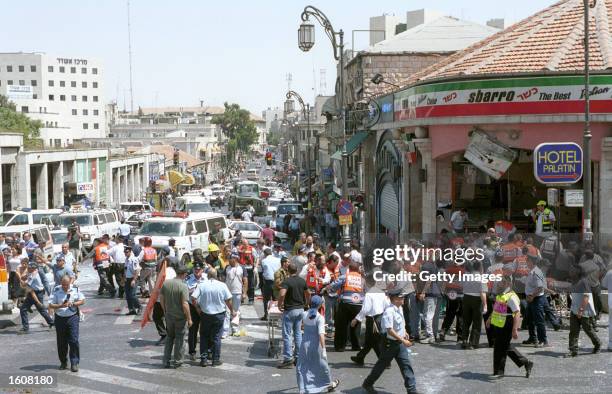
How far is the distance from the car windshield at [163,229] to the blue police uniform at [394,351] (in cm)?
1682

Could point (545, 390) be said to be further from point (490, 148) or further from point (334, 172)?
point (334, 172)

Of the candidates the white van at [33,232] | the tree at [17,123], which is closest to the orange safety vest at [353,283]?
the white van at [33,232]

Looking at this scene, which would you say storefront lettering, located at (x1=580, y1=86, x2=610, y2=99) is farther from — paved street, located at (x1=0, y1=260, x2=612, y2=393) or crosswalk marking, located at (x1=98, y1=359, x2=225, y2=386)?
crosswalk marking, located at (x1=98, y1=359, x2=225, y2=386)

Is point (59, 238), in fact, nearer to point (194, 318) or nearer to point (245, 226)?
point (245, 226)

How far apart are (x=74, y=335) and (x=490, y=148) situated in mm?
13944

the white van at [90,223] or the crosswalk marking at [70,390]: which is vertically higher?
the white van at [90,223]

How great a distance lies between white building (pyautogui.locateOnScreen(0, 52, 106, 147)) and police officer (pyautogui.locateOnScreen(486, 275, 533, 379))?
4657 inches

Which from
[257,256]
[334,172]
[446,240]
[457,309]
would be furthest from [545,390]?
[334,172]

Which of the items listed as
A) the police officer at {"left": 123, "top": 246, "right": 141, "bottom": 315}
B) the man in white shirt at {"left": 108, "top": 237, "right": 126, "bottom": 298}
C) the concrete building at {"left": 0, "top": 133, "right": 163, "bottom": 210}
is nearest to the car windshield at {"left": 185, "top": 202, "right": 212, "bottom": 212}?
the concrete building at {"left": 0, "top": 133, "right": 163, "bottom": 210}

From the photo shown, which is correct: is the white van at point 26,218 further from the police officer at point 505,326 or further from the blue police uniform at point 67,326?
the police officer at point 505,326

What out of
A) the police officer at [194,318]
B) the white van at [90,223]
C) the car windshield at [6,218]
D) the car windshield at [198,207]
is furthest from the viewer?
the car windshield at [198,207]

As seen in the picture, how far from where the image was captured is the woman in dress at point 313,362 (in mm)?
11852

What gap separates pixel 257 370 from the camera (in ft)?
44.7

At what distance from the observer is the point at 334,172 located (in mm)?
53156
